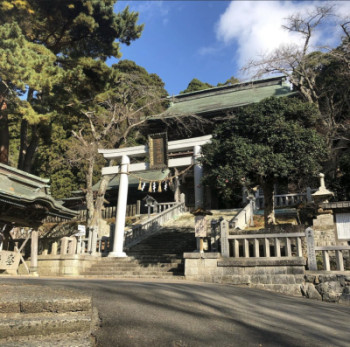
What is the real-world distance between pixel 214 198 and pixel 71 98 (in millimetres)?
13039

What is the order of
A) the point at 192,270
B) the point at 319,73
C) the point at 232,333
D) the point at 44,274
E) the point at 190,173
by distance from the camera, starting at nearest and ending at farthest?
the point at 232,333, the point at 192,270, the point at 44,274, the point at 319,73, the point at 190,173

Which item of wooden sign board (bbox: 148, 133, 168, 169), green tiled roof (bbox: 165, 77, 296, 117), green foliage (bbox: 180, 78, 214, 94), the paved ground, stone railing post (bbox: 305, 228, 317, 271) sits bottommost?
the paved ground

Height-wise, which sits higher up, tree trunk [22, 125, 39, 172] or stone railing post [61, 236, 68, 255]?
tree trunk [22, 125, 39, 172]

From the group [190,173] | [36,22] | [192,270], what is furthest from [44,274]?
[190,173]

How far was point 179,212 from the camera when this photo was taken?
18.7 metres

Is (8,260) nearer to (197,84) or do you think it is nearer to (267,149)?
(267,149)

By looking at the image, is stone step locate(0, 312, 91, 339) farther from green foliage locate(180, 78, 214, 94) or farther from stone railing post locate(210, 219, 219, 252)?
green foliage locate(180, 78, 214, 94)

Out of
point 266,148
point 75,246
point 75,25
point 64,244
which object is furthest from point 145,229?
point 75,25

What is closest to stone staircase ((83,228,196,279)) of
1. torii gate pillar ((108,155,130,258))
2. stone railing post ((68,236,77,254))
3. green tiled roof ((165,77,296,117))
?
torii gate pillar ((108,155,130,258))

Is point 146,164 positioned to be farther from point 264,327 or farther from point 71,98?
point 264,327

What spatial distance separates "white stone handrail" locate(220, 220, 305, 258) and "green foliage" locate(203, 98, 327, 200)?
150 cm

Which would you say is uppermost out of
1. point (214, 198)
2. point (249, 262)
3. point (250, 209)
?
point (214, 198)

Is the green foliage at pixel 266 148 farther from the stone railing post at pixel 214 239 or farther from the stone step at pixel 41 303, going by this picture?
the stone step at pixel 41 303

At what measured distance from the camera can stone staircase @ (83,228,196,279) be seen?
1020 centimetres
